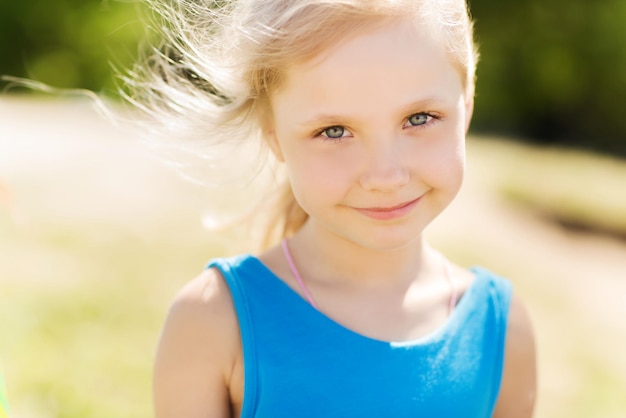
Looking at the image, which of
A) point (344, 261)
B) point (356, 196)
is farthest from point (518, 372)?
point (356, 196)

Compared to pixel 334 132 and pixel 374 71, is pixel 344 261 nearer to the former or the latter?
pixel 334 132

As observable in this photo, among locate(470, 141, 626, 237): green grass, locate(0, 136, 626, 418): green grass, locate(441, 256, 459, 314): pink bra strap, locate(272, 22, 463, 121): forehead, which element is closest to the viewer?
locate(272, 22, 463, 121): forehead

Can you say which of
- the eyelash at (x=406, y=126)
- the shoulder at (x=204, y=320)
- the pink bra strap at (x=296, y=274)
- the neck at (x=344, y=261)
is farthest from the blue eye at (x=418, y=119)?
the shoulder at (x=204, y=320)

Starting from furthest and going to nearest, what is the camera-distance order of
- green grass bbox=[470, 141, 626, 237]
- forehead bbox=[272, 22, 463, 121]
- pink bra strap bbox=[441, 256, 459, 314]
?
green grass bbox=[470, 141, 626, 237], pink bra strap bbox=[441, 256, 459, 314], forehead bbox=[272, 22, 463, 121]

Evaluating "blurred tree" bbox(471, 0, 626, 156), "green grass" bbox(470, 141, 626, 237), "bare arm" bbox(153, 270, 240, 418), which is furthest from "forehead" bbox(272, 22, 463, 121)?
"blurred tree" bbox(471, 0, 626, 156)

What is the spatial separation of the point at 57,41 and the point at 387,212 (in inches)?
394

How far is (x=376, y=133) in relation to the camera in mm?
1956

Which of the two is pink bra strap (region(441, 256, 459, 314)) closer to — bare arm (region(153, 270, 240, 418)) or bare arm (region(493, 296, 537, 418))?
bare arm (region(493, 296, 537, 418))

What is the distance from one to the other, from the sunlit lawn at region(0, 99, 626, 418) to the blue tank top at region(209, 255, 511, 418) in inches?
28.7

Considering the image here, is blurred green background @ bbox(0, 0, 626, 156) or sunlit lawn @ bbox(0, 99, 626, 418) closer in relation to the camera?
sunlit lawn @ bbox(0, 99, 626, 418)

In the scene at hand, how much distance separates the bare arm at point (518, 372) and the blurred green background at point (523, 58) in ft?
29.6

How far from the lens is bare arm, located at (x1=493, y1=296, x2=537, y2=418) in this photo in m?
2.35

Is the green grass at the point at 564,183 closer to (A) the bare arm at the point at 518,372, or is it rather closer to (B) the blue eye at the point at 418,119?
(A) the bare arm at the point at 518,372

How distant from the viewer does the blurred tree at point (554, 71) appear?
1162cm
